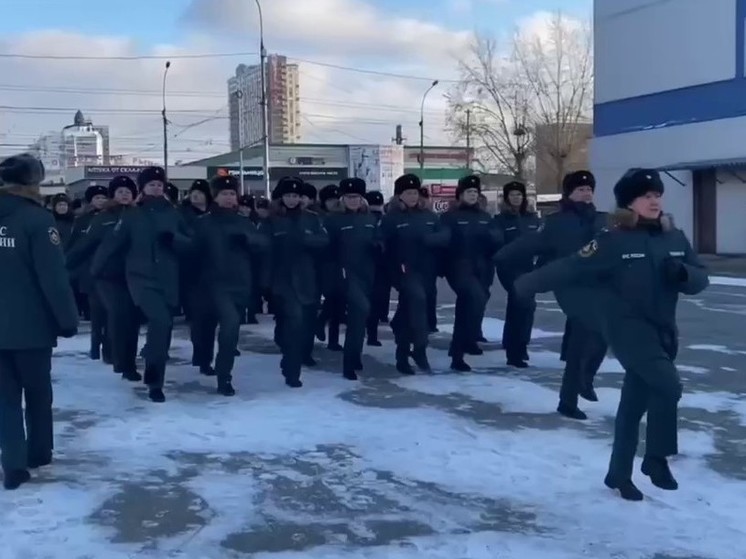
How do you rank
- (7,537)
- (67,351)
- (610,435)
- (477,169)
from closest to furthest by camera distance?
1. (7,537)
2. (610,435)
3. (67,351)
4. (477,169)

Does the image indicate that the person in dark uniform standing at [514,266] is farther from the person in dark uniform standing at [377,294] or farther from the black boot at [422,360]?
the person in dark uniform standing at [377,294]

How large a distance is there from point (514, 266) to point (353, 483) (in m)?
5.43

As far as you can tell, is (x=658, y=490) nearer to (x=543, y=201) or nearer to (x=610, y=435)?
(x=610, y=435)

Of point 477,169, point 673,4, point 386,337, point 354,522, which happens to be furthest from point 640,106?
point 354,522

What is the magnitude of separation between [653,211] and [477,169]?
184ft

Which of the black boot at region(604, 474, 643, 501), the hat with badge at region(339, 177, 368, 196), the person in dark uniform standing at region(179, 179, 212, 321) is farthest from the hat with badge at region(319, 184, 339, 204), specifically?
the black boot at region(604, 474, 643, 501)

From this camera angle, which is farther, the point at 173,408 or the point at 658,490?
Answer: the point at 173,408

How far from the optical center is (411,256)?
10461mm

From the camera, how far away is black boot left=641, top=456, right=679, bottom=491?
638 centimetres

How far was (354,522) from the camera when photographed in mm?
5953

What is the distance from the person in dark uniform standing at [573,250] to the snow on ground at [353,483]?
0.24 meters

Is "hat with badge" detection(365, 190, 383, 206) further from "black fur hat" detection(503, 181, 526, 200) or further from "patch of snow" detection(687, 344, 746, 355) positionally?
"patch of snow" detection(687, 344, 746, 355)

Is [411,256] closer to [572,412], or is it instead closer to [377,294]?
[377,294]

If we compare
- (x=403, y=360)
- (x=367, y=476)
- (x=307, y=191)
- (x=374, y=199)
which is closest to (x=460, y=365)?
(x=403, y=360)
